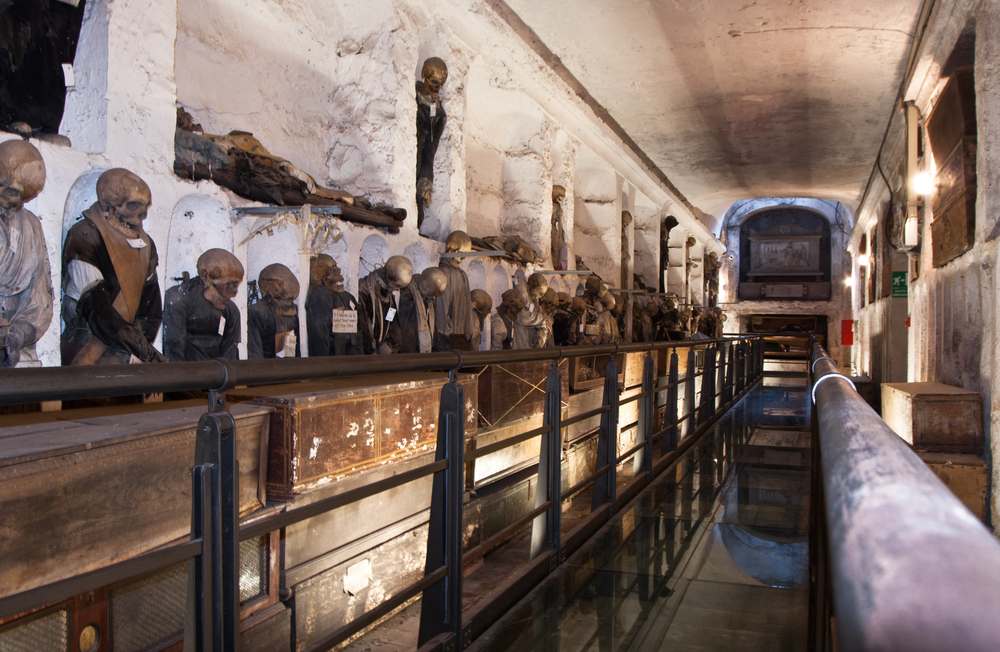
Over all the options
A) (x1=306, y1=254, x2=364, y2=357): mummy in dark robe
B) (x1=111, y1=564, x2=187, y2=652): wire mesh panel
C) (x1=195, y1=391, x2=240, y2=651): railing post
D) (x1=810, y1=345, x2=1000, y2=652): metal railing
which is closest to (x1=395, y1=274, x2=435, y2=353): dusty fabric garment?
(x1=306, y1=254, x2=364, y2=357): mummy in dark robe

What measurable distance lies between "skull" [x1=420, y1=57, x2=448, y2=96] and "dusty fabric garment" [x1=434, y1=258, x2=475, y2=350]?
208 centimetres

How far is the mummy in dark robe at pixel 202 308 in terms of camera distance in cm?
516

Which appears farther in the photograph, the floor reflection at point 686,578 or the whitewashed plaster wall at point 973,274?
the whitewashed plaster wall at point 973,274

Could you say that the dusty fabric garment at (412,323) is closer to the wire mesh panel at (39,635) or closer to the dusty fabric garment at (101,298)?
the dusty fabric garment at (101,298)

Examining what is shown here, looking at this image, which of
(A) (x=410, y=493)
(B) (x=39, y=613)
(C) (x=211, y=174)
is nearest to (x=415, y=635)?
(A) (x=410, y=493)

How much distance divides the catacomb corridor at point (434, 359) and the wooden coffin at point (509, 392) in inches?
1.2

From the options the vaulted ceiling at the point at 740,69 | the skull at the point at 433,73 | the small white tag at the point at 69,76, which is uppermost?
the vaulted ceiling at the point at 740,69

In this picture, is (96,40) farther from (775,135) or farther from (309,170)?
(775,135)

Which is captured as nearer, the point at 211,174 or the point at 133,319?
the point at 133,319

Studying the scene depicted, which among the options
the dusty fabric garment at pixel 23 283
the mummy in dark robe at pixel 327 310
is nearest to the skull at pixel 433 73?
the mummy in dark robe at pixel 327 310

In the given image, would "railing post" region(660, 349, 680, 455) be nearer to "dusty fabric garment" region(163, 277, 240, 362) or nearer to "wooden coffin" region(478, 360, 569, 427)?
"wooden coffin" region(478, 360, 569, 427)

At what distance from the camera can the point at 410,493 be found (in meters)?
4.75

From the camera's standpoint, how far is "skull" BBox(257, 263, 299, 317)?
19.4 feet

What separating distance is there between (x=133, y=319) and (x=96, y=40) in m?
1.80
